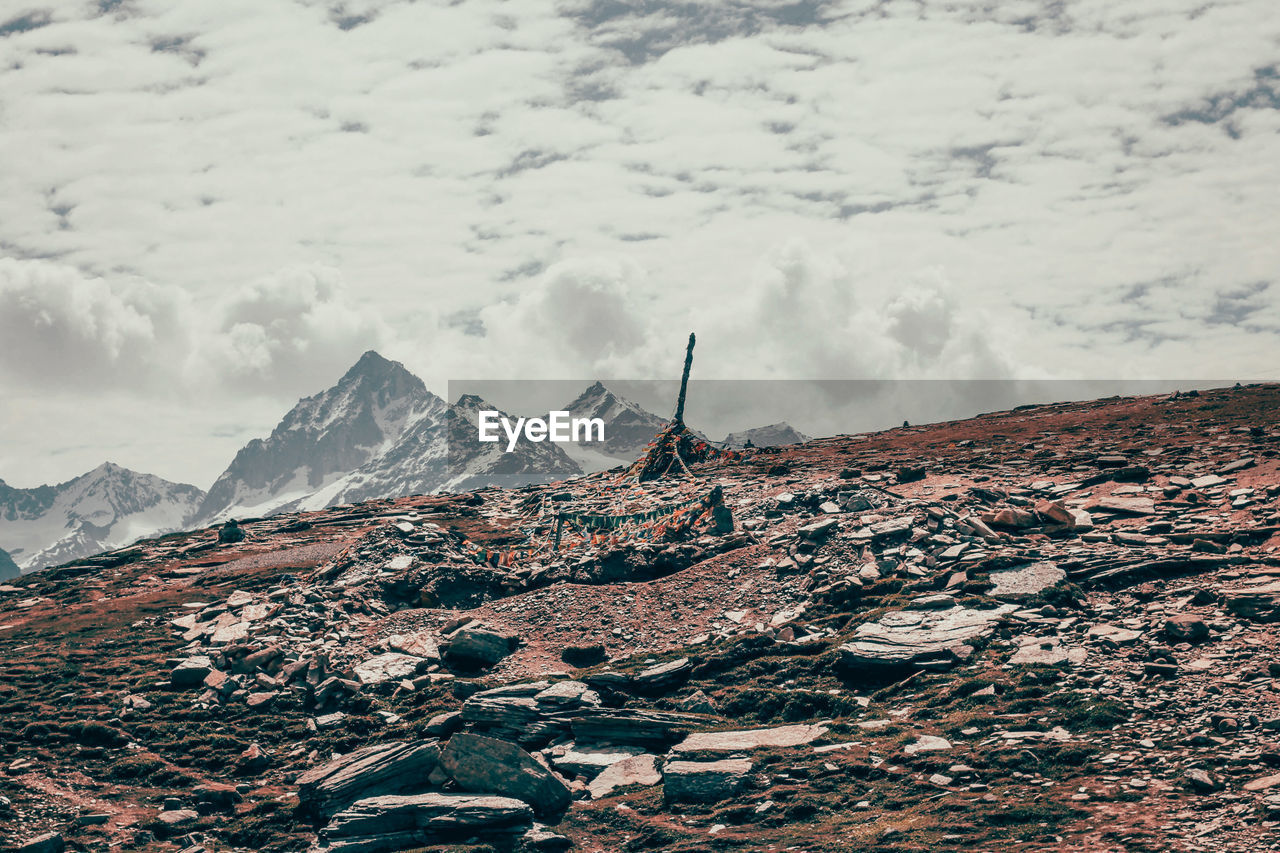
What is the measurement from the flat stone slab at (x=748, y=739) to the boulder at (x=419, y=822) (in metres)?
6.25

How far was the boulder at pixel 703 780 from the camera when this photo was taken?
96.4 ft

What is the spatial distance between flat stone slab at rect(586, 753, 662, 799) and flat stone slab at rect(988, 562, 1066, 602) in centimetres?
1700

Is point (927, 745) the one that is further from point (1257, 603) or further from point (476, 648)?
point (476, 648)

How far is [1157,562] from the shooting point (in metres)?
37.2

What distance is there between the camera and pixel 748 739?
107 ft

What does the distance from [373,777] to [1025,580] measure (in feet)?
91.2

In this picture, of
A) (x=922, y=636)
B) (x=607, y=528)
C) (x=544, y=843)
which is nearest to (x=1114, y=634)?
(x=922, y=636)

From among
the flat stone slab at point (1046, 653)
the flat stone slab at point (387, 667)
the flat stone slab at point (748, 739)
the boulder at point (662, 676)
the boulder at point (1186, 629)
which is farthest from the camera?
the flat stone slab at point (387, 667)

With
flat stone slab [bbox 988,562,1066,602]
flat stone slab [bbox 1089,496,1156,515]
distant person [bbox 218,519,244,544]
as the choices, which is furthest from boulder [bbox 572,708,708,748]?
distant person [bbox 218,519,244,544]

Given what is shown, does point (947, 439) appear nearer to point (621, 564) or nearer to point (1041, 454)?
point (1041, 454)

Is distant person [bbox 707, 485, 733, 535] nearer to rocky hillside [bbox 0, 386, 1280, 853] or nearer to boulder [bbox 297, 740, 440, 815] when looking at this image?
rocky hillside [bbox 0, 386, 1280, 853]

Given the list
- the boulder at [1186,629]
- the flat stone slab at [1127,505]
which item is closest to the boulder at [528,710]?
the boulder at [1186,629]

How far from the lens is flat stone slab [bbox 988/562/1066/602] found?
38.6 m

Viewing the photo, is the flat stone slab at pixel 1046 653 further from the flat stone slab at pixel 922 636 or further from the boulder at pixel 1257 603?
the boulder at pixel 1257 603
